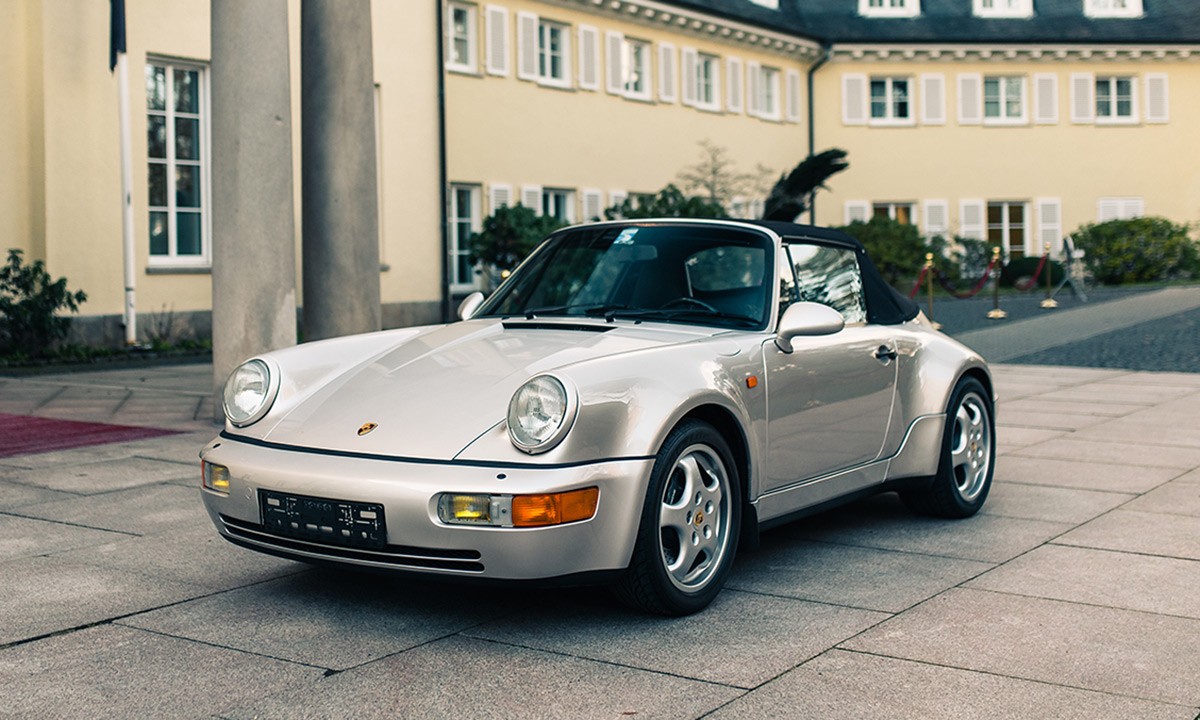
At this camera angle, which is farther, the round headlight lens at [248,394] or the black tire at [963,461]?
the black tire at [963,461]

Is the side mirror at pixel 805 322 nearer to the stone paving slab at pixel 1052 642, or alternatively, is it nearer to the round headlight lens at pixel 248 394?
the stone paving slab at pixel 1052 642

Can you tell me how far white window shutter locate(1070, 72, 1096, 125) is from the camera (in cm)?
3612

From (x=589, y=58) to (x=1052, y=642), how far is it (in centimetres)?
2376

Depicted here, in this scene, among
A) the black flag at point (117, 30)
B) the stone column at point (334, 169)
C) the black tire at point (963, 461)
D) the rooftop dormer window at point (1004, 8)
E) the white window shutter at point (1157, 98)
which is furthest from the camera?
the rooftop dormer window at point (1004, 8)

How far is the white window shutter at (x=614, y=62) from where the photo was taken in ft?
90.3

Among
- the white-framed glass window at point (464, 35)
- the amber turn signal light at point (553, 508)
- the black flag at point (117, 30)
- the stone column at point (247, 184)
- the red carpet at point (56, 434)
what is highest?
the white-framed glass window at point (464, 35)

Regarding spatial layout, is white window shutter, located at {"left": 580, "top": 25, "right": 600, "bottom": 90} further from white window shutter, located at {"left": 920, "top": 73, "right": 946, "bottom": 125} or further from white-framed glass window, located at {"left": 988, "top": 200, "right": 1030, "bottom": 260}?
white-framed glass window, located at {"left": 988, "top": 200, "right": 1030, "bottom": 260}

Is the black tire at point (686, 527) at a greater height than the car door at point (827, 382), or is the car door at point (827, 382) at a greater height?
the car door at point (827, 382)

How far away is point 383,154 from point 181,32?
14.7 feet

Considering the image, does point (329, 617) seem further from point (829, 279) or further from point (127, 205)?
point (127, 205)

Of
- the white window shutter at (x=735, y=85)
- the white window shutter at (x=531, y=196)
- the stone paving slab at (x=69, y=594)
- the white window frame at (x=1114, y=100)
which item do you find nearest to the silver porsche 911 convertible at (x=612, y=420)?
the stone paving slab at (x=69, y=594)

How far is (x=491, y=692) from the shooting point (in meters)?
3.77

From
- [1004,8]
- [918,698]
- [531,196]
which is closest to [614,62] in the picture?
[531,196]

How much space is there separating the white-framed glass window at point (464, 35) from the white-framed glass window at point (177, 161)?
6543 mm
